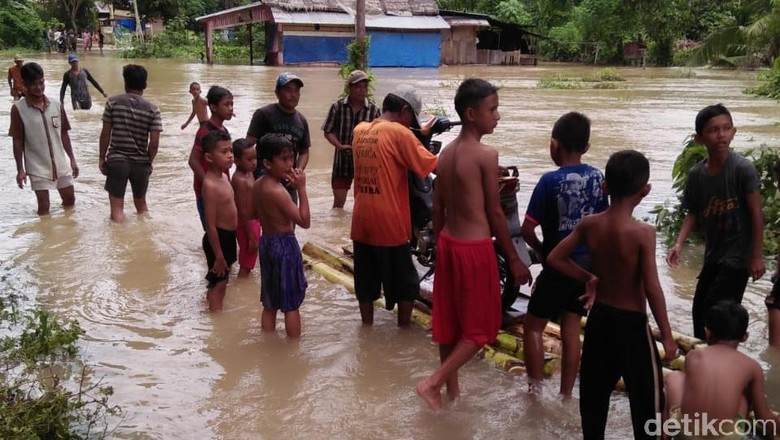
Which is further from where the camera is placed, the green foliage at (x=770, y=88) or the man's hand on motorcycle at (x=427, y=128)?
the green foliage at (x=770, y=88)

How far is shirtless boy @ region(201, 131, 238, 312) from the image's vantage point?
5.03 meters

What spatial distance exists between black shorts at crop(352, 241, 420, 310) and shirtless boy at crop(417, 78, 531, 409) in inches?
35.3

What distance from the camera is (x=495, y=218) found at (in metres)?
3.61

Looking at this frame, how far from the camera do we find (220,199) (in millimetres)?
5137

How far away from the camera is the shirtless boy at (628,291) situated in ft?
9.96

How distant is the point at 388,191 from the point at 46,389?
86.5 inches

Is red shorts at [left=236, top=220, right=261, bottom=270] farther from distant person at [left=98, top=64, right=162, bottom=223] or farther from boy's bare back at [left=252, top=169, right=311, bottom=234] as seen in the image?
distant person at [left=98, top=64, right=162, bottom=223]

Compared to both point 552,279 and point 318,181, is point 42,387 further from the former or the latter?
point 318,181

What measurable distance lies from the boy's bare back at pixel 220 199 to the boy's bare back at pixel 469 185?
2.06 metres

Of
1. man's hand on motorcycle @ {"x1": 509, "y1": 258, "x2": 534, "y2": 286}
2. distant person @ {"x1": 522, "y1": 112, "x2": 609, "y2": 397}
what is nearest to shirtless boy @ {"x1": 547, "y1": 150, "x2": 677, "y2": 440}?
distant person @ {"x1": 522, "y1": 112, "x2": 609, "y2": 397}

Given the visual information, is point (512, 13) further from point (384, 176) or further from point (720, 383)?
point (720, 383)

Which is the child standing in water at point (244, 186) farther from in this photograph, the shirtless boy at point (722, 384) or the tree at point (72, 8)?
the tree at point (72, 8)

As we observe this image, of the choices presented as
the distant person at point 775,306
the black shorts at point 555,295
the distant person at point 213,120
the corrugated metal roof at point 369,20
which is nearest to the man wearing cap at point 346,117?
the distant person at point 213,120

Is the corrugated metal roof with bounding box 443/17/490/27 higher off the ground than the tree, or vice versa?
the tree
